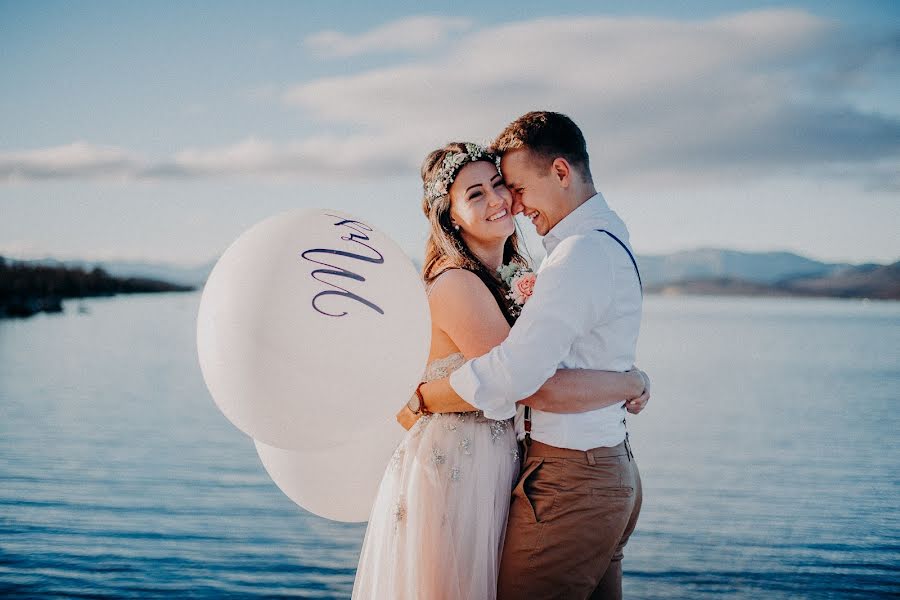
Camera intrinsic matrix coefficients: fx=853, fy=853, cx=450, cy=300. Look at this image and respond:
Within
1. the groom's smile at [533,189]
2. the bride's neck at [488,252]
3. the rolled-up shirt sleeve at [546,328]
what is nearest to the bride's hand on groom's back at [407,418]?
the rolled-up shirt sleeve at [546,328]

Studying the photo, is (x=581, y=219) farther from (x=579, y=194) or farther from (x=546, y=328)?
(x=546, y=328)

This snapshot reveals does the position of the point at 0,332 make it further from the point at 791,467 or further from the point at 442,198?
the point at 442,198

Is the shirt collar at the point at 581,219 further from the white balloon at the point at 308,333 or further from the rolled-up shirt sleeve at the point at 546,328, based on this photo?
the white balloon at the point at 308,333

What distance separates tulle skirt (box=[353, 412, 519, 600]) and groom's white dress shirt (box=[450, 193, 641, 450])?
0.67 ft

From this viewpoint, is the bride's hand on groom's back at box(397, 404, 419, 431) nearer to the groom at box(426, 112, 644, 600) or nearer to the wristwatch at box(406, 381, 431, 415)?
the wristwatch at box(406, 381, 431, 415)

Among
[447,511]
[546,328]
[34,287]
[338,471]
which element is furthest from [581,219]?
[34,287]

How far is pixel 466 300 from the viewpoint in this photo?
2836 millimetres

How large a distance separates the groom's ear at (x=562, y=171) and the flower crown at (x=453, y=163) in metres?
0.35

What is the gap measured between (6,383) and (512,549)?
17344mm

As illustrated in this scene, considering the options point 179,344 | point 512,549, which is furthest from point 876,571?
point 179,344

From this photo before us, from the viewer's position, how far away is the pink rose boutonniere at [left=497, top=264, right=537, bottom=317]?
284cm

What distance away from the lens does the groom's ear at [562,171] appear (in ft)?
8.91

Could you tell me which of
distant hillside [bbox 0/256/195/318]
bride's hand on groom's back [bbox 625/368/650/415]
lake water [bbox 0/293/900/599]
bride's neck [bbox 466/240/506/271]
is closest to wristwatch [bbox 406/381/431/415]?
bride's neck [bbox 466/240/506/271]

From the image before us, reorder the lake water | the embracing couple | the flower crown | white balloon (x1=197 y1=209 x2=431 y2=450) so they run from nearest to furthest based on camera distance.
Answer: white balloon (x1=197 y1=209 x2=431 y2=450), the embracing couple, the flower crown, the lake water
